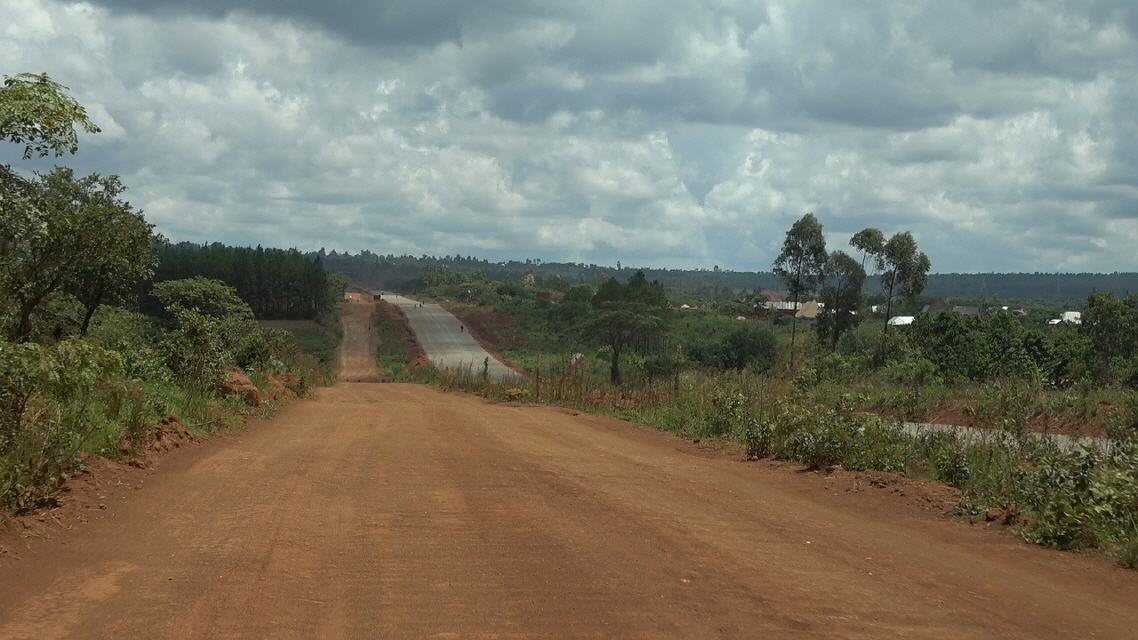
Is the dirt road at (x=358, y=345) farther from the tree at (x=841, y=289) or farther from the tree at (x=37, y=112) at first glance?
the tree at (x=37, y=112)

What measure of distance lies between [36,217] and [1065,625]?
1246cm

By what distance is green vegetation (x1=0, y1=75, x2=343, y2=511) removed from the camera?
9.58 meters

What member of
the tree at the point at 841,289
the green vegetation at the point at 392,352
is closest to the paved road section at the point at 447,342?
the green vegetation at the point at 392,352

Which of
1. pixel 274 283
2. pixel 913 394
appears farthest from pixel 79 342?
pixel 274 283

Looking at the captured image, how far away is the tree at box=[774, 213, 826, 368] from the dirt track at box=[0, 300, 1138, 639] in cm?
5175

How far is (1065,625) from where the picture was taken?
22.2 ft

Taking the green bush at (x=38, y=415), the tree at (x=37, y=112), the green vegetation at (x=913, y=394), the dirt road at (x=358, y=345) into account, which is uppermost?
the tree at (x=37, y=112)

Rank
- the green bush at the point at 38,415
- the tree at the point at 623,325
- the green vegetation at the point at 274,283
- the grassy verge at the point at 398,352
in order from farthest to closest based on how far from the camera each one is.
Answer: the green vegetation at the point at 274,283, the grassy verge at the point at 398,352, the tree at the point at 623,325, the green bush at the point at 38,415

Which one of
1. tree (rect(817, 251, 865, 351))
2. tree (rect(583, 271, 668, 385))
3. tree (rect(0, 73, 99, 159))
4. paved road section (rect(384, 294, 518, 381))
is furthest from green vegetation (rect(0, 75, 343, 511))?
tree (rect(817, 251, 865, 351))

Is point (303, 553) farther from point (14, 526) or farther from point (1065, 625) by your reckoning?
point (1065, 625)

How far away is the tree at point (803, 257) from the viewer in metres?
62.7

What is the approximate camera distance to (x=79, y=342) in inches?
414

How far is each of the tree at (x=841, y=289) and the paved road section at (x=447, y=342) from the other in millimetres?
21352

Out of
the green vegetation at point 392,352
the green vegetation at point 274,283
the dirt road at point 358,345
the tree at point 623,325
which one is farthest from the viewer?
the green vegetation at point 274,283
